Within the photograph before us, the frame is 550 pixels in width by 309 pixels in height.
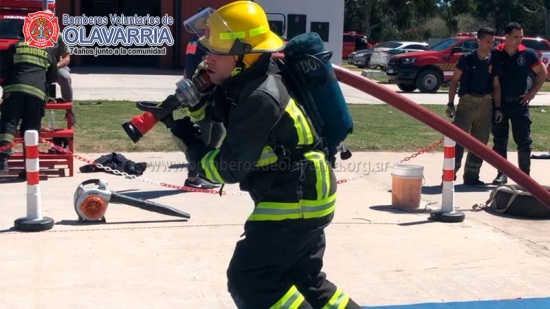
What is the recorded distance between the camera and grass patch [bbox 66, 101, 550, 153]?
1234cm

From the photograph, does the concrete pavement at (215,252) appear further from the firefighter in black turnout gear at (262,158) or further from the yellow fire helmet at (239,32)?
the yellow fire helmet at (239,32)

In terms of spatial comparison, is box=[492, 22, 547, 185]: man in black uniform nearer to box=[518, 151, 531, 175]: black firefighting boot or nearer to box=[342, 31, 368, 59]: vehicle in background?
box=[518, 151, 531, 175]: black firefighting boot

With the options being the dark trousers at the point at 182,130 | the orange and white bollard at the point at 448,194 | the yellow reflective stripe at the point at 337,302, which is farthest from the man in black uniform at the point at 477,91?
the dark trousers at the point at 182,130

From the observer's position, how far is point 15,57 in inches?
375

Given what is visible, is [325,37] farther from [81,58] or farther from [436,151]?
[436,151]

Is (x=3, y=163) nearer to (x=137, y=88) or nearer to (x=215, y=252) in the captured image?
(x=215, y=252)

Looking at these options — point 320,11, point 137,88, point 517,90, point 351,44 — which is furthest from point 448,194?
point 351,44

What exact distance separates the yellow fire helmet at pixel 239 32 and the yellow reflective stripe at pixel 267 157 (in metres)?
0.46

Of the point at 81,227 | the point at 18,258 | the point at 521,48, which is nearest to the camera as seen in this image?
the point at 18,258

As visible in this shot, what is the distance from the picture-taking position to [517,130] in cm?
997

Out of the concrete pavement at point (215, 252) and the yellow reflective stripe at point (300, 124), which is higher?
the yellow reflective stripe at point (300, 124)

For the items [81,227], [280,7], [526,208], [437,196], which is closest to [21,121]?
[81,227]

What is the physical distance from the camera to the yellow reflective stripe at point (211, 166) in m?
3.63

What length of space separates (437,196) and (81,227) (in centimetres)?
429
